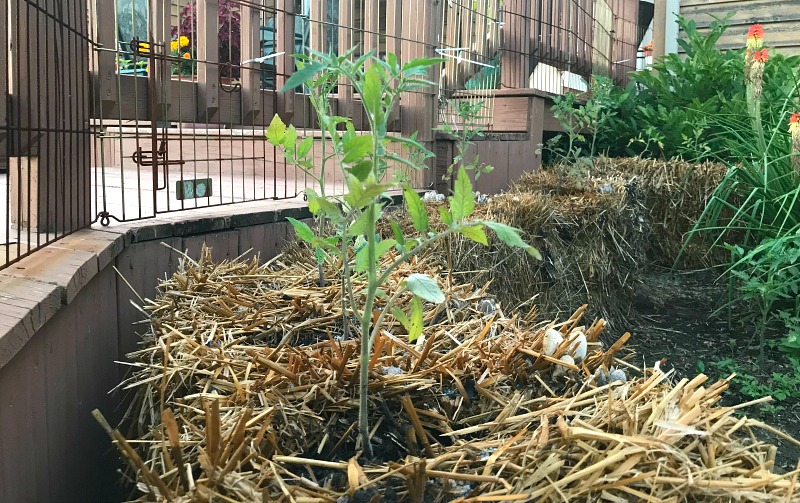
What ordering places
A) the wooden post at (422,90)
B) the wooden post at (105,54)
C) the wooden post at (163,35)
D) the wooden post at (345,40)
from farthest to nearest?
the wooden post at (422,90) → the wooden post at (345,40) → the wooden post at (163,35) → the wooden post at (105,54)

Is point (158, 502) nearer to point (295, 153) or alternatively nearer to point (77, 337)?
point (295, 153)

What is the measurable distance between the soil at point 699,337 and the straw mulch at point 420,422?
1.63 m

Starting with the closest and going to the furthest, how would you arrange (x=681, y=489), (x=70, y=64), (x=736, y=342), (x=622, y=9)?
(x=681, y=489), (x=70, y=64), (x=736, y=342), (x=622, y=9)

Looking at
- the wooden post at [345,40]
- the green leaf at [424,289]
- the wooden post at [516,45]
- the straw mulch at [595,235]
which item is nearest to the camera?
the green leaf at [424,289]

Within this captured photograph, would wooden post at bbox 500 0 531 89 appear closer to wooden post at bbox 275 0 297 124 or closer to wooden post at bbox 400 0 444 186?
wooden post at bbox 400 0 444 186

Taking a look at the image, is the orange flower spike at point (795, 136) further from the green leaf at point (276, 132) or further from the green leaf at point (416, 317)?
the green leaf at point (416, 317)

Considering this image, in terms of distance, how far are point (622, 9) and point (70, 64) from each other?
26.2ft

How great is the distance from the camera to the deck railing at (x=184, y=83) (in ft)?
7.11

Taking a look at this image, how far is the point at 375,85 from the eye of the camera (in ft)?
3.15

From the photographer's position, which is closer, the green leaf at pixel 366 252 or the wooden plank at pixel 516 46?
the green leaf at pixel 366 252

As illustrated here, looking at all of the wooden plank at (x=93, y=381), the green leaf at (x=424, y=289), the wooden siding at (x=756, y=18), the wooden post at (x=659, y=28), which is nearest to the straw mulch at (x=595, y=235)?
the wooden plank at (x=93, y=381)

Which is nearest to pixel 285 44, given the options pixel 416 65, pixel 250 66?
pixel 250 66

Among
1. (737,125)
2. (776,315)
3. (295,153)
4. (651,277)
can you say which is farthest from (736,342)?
(295,153)

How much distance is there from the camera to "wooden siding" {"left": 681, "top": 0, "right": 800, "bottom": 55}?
8266mm
